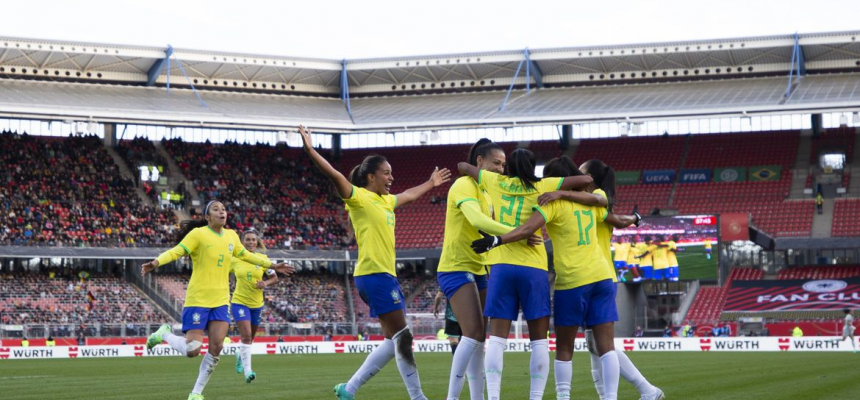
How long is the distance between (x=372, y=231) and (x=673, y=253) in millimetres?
36466

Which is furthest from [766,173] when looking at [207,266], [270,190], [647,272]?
[207,266]

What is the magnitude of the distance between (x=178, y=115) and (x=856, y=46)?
112 ft

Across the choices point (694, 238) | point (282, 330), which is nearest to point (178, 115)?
point (282, 330)

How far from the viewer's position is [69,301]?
157ft

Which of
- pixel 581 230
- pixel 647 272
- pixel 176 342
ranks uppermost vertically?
pixel 647 272

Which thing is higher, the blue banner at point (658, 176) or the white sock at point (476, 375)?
the blue banner at point (658, 176)

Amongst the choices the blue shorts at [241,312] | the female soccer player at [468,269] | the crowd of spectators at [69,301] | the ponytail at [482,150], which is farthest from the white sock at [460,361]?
the crowd of spectators at [69,301]

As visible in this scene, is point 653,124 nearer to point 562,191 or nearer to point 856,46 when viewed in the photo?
point 856,46

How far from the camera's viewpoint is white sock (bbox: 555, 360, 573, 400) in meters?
9.44

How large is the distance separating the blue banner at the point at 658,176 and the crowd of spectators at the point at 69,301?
26.7 m

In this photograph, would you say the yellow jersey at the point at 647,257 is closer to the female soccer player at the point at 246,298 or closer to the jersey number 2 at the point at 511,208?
the female soccer player at the point at 246,298

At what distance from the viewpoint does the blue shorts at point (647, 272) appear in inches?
1789

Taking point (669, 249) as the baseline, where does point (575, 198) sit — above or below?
below

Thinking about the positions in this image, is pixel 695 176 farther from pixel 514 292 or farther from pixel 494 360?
pixel 494 360
